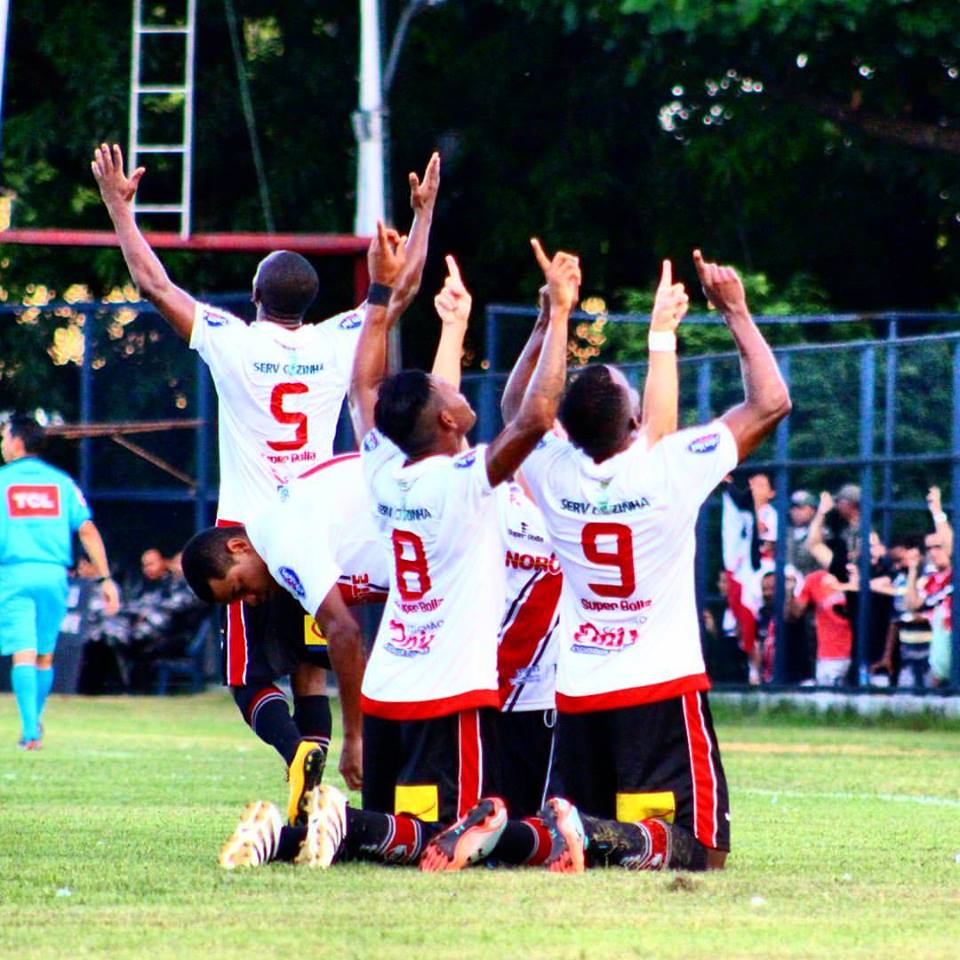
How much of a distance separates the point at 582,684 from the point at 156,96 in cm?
2086

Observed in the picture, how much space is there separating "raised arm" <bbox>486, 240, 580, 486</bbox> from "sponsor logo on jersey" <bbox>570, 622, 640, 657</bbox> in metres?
0.69

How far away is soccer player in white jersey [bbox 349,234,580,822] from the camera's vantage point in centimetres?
727

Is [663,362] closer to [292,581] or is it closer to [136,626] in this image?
[292,581]

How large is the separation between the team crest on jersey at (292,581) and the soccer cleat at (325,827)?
866mm

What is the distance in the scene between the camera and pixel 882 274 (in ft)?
92.4

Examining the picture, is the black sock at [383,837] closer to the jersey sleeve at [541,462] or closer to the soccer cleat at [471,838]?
the soccer cleat at [471,838]

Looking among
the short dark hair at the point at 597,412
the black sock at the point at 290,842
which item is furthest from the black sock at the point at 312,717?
the short dark hair at the point at 597,412

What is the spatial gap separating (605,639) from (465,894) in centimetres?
111

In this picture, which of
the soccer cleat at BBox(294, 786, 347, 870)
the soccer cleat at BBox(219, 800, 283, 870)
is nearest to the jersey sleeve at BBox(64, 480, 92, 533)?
the soccer cleat at BBox(219, 800, 283, 870)

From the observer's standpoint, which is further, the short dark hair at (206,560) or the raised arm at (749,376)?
the short dark hair at (206,560)

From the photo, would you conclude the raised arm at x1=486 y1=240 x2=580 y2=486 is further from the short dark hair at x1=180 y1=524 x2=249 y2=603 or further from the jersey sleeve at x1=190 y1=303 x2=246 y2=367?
the jersey sleeve at x1=190 y1=303 x2=246 y2=367

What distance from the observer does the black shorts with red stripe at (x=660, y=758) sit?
24.0 feet

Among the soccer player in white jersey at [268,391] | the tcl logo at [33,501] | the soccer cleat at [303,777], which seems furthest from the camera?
the tcl logo at [33,501]

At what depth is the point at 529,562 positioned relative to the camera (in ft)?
25.9
